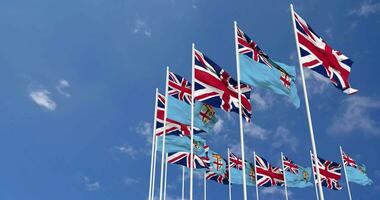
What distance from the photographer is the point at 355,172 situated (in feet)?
129

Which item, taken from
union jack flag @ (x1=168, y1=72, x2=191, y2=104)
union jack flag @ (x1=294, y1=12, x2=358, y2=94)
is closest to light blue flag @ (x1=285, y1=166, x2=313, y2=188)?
union jack flag @ (x1=168, y1=72, x2=191, y2=104)

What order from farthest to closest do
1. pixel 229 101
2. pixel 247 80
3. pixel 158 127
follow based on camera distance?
pixel 158 127, pixel 229 101, pixel 247 80

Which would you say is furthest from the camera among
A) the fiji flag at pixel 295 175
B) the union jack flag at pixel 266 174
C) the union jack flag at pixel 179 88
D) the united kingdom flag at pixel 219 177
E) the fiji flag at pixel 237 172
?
the fiji flag at pixel 295 175

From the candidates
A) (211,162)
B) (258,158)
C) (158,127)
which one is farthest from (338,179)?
(158,127)

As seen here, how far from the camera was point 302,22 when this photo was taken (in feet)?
56.9

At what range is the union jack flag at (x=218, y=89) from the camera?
19141 mm

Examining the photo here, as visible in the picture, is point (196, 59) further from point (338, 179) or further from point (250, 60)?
point (338, 179)

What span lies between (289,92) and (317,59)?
2.06m

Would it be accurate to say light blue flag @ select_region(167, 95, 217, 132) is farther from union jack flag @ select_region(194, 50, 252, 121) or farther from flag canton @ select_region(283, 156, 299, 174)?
flag canton @ select_region(283, 156, 299, 174)

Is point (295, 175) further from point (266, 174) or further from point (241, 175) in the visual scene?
point (241, 175)

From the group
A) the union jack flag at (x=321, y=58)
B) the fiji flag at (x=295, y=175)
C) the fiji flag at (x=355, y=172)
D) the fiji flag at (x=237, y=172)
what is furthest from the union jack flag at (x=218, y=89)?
the fiji flag at (x=355, y=172)

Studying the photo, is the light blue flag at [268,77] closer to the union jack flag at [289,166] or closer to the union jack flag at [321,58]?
the union jack flag at [321,58]

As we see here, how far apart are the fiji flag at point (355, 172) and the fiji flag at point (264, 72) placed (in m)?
24.1

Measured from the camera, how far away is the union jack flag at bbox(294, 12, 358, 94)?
16.3 m
